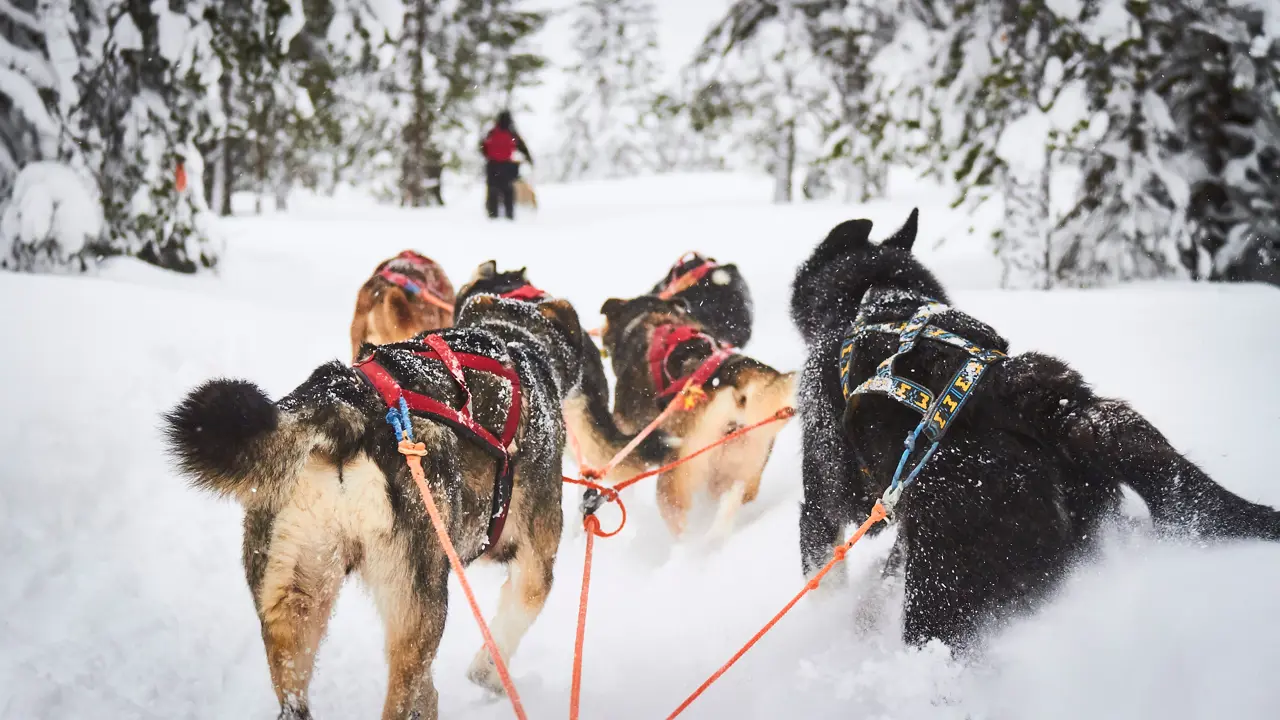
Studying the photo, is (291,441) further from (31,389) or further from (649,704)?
(31,389)

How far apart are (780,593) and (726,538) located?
793 mm

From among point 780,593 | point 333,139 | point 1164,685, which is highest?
point 333,139

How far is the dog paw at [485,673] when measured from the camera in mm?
3018

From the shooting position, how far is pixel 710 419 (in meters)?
4.34

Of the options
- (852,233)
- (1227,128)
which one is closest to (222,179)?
(852,233)

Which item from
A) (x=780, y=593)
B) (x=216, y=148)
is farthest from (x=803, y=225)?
(x=216, y=148)

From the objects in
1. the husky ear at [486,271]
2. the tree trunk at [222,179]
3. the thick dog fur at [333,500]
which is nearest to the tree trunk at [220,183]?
the tree trunk at [222,179]

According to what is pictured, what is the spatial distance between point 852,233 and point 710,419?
1321 mm

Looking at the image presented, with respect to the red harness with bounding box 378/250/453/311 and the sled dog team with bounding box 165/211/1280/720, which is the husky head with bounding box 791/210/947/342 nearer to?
the sled dog team with bounding box 165/211/1280/720

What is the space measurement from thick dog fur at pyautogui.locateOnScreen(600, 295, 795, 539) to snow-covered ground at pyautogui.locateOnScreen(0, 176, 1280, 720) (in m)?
0.23

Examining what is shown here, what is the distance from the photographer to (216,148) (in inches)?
742

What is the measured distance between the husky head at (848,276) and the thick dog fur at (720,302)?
5.75 feet

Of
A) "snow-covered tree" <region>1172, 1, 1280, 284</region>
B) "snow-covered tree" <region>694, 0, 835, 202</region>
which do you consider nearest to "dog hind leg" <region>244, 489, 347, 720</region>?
"snow-covered tree" <region>1172, 1, 1280, 284</region>

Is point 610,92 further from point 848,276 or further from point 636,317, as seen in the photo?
point 848,276
